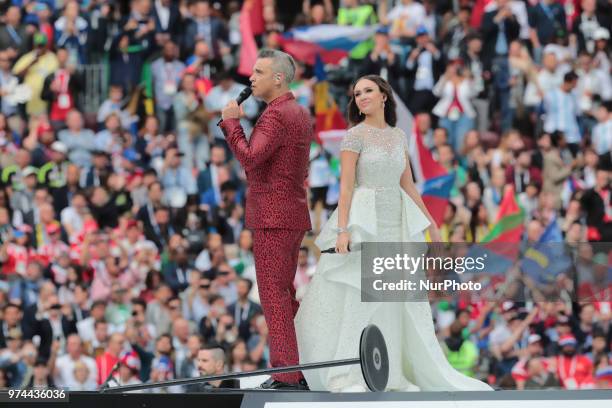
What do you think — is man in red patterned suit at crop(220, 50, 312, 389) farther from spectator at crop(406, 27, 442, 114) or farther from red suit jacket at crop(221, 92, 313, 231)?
spectator at crop(406, 27, 442, 114)

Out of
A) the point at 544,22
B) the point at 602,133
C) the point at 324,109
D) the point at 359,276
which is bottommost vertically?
the point at 359,276

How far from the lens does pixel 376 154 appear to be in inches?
262

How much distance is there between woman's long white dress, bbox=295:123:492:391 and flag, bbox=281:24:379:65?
7246 mm

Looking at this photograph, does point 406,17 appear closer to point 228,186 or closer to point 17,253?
point 228,186

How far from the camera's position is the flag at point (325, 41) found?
45.6ft

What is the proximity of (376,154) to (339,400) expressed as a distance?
1.32 meters

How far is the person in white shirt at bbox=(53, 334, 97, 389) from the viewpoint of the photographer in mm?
11078

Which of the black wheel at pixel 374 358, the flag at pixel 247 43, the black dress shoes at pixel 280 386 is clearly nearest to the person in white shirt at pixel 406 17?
the flag at pixel 247 43

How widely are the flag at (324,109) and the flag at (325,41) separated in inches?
5.2

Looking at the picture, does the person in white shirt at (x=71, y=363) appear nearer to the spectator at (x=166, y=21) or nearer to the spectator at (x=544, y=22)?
the spectator at (x=166, y=21)

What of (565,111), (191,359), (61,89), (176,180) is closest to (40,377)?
(191,359)

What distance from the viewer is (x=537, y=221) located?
40.5ft

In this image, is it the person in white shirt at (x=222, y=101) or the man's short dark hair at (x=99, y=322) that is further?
the person in white shirt at (x=222, y=101)

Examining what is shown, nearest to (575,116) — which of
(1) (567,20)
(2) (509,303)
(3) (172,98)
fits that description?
(1) (567,20)
